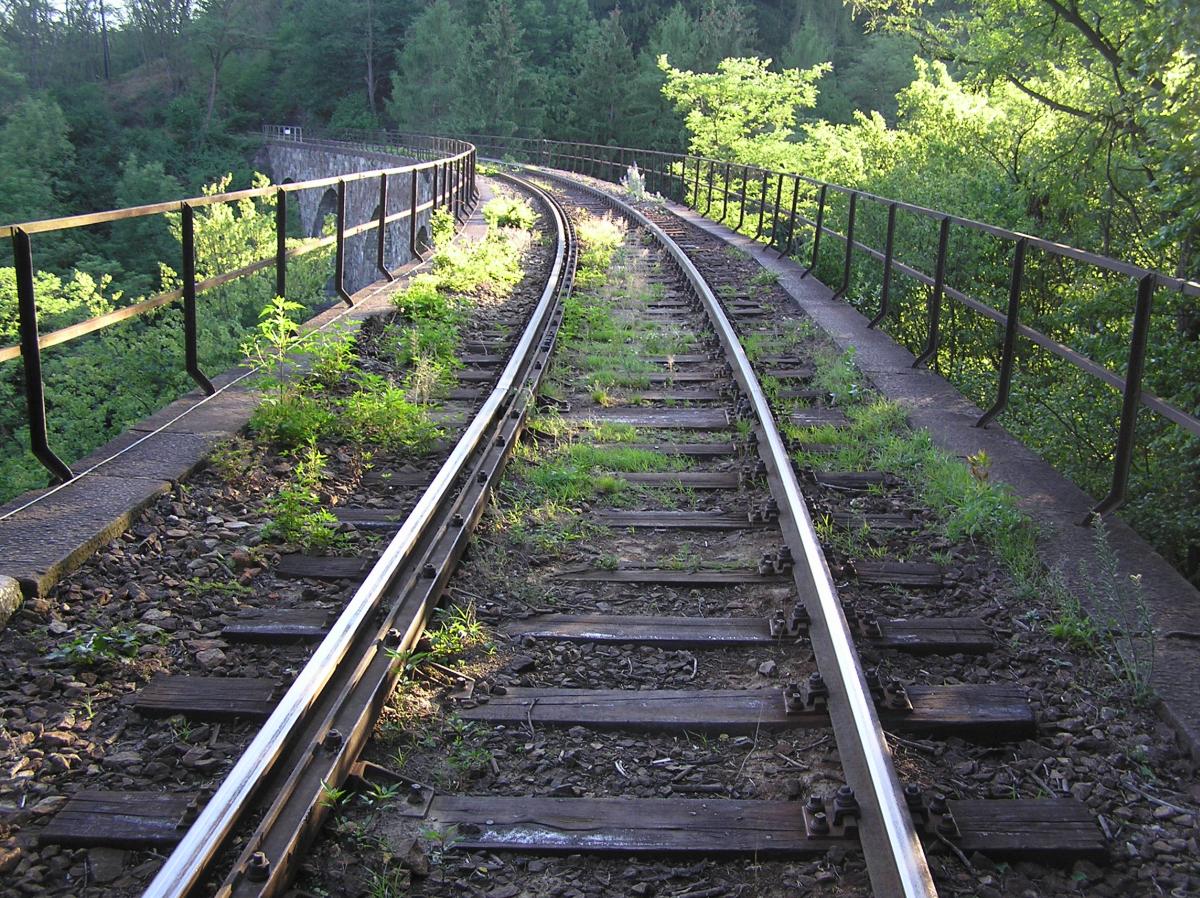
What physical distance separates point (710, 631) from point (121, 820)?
6.24 ft

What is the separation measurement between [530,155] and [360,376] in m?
51.2

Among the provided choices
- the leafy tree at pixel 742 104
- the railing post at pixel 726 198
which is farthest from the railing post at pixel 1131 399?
the leafy tree at pixel 742 104

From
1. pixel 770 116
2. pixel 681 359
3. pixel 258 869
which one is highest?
pixel 770 116

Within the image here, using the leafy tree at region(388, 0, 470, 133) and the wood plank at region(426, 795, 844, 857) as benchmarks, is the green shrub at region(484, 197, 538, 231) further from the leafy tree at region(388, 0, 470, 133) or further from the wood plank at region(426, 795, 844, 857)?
the leafy tree at region(388, 0, 470, 133)

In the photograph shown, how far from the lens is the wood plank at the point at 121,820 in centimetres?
264

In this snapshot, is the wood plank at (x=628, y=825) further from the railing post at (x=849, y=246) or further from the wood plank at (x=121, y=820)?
the railing post at (x=849, y=246)

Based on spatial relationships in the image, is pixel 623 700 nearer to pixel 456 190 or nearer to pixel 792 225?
pixel 792 225

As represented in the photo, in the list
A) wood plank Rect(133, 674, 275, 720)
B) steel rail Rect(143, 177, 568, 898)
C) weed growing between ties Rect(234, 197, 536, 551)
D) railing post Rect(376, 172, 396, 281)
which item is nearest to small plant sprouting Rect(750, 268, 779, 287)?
railing post Rect(376, 172, 396, 281)

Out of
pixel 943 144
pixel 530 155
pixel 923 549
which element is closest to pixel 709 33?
pixel 530 155

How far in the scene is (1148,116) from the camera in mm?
8477

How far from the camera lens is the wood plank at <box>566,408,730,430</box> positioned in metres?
6.44

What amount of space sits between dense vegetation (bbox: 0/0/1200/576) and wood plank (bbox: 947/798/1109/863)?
3448 mm

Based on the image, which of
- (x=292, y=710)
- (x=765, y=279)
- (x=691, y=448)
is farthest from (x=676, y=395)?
(x=765, y=279)

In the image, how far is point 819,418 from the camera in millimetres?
6676
